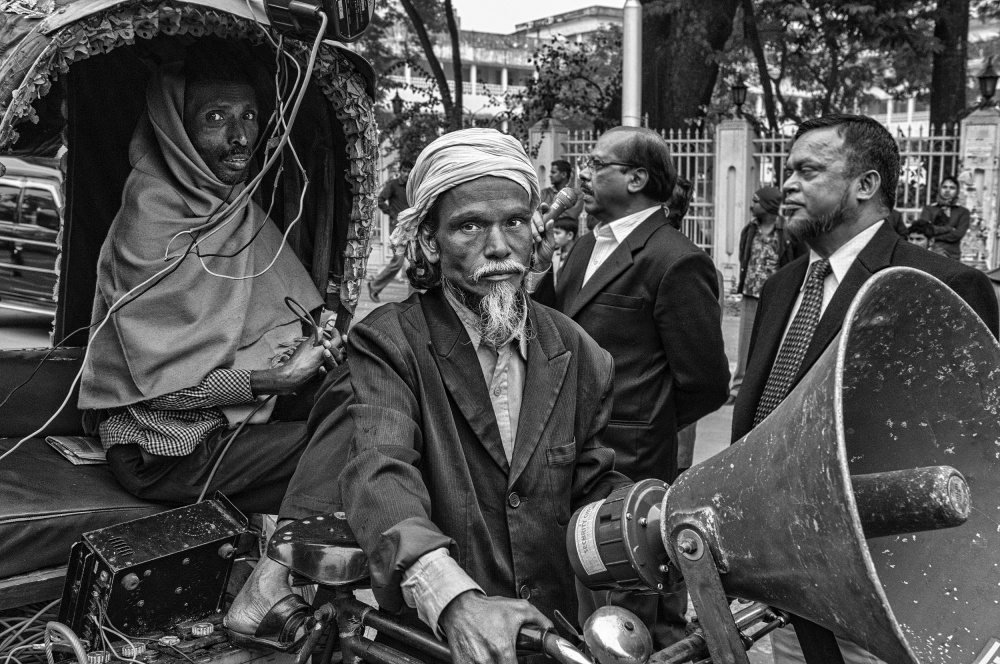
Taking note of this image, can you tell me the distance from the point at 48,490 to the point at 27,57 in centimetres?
140

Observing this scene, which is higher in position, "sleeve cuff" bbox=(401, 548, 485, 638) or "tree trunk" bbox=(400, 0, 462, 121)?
"tree trunk" bbox=(400, 0, 462, 121)

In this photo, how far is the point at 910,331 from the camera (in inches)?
74.8

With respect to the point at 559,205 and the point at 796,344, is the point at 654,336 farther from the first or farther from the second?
the point at 796,344

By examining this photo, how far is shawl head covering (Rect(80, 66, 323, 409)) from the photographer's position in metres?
3.32

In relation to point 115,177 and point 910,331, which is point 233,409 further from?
point 910,331

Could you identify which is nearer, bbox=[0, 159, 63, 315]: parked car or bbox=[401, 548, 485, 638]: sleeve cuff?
bbox=[401, 548, 485, 638]: sleeve cuff

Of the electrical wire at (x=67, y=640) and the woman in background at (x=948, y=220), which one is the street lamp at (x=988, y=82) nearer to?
the woman in background at (x=948, y=220)

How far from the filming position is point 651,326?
13.2ft

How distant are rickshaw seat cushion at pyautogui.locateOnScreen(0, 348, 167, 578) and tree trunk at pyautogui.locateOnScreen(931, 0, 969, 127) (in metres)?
16.0

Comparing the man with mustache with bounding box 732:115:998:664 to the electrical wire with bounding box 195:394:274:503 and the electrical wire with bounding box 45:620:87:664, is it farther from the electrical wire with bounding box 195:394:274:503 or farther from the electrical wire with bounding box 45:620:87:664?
the electrical wire with bounding box 45:620:87:664

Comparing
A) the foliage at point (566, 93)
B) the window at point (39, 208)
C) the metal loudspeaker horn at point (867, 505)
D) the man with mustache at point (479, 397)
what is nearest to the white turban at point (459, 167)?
the man with mustache at point (479, 397)

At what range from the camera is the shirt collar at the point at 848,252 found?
3.06 meters

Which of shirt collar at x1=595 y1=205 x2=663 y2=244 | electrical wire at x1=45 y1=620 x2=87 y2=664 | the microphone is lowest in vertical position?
electrical wire at x1=45 y1=620 x2=87 y2=664

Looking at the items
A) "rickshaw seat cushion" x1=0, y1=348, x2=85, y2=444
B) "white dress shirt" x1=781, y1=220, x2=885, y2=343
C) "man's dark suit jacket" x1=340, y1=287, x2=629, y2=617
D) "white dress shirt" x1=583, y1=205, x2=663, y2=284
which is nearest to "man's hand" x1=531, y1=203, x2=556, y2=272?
"white dress shirt" x1=583, y1=205, x2=663, y2=284
